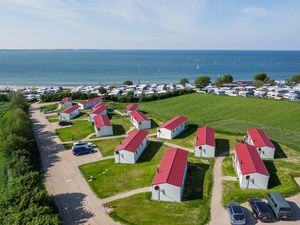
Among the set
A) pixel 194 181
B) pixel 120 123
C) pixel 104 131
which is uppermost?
pixel 104 131

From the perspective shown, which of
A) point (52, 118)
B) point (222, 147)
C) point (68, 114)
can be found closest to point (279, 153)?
point (222, 147)

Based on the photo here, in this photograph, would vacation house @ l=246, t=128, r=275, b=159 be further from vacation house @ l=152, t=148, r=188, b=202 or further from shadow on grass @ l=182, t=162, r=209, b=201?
vacation house @ l=152, t=148, r=188, b=202

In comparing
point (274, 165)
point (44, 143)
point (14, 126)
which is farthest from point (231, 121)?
point (14, 126)

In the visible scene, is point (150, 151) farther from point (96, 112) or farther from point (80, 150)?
point (96, 112)

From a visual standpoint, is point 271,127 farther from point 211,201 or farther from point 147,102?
point 147,102

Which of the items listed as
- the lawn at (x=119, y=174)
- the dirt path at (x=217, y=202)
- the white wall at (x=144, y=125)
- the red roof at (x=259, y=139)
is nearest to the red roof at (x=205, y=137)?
the dirt path at (x=217, y=202)

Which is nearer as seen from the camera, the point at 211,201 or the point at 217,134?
the point at 211,201

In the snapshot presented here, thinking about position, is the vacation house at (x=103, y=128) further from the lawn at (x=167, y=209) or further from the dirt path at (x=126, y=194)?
the lawn at (x=167, y=209)
